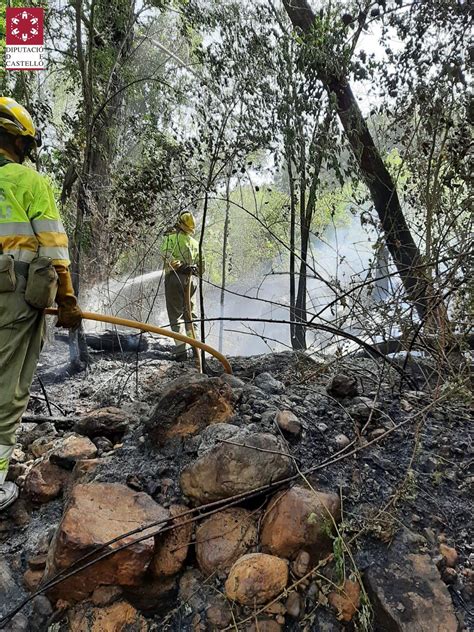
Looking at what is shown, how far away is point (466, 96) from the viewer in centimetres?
359

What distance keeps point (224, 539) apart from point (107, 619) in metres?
0.44

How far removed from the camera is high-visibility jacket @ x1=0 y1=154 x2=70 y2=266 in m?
1.97

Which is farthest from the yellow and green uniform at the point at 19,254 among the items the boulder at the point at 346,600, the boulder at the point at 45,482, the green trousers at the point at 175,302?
the green trousers at the point at 175,302

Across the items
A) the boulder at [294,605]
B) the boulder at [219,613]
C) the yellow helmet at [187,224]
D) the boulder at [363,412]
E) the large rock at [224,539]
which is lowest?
the boulder at [219,613]

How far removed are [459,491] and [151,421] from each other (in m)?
1.39

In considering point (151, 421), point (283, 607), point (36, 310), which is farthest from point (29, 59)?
point (283, 607)

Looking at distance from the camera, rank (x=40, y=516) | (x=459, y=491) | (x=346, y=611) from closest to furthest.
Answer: (x=346, y=611)
(x=459, y=491)
(x=40, y=516)

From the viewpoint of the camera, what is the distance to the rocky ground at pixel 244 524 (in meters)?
1.24

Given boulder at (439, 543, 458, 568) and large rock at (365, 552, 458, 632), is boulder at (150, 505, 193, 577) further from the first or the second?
boulder at (439, 543, 458, 568)

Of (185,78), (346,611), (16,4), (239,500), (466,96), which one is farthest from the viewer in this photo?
(185,78)

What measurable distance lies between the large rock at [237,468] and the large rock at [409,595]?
43 cm

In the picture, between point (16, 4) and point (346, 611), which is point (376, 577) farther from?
point (16, 4)

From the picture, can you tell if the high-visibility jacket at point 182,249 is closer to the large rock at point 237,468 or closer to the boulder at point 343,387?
the boulder at point 343,387

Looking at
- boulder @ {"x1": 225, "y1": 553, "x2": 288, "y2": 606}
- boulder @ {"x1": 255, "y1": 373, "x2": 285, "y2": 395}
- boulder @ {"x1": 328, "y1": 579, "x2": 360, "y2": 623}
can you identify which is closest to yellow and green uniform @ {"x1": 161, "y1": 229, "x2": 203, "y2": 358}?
boulder @ {"x1": 255, "y1": 373, "x2": 285, "y2": 395}
